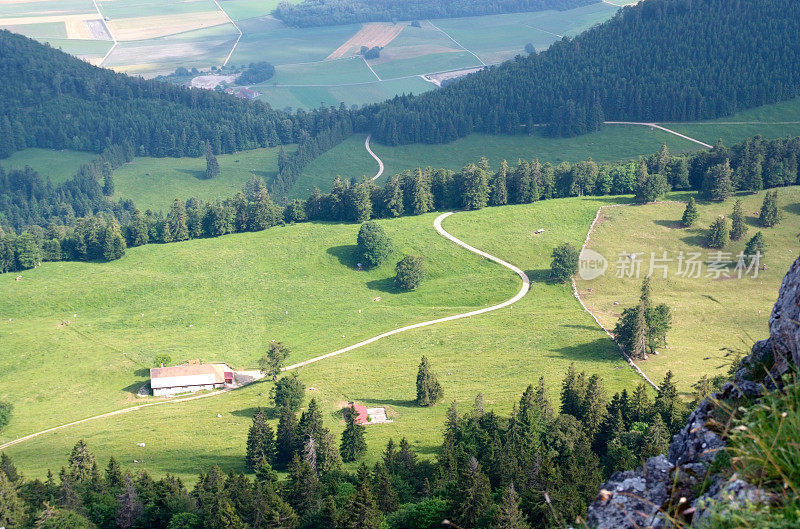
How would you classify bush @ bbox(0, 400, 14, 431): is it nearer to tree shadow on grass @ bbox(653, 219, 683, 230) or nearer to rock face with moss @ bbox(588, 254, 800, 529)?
rock face with moss @ bbox(588, 254, 800, 529)

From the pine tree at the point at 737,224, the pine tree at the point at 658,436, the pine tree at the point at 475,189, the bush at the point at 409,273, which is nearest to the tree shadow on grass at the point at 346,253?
the bush at the point at 409,273

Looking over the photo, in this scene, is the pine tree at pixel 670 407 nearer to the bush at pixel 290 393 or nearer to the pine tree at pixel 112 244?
the bush at pixel 290 393

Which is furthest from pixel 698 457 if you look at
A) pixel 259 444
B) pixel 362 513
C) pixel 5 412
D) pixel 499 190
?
pixel 499 190

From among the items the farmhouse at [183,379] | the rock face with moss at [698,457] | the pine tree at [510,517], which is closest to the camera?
the rock face with moss at [698,457]

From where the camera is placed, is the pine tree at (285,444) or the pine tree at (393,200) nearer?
the pine tree at (285,444)

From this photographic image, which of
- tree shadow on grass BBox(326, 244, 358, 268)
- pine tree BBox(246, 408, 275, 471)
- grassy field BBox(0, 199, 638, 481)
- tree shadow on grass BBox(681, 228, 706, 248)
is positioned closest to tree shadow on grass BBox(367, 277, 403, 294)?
grassy field BBox(0, 199, 638, 481)
